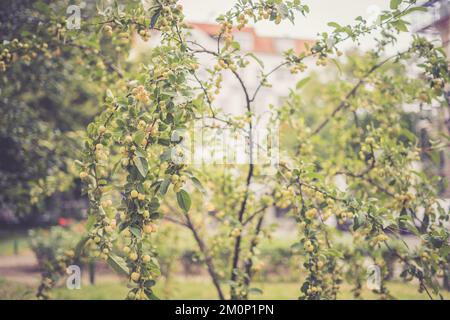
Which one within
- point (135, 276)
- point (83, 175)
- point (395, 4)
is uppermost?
point (395, 4)

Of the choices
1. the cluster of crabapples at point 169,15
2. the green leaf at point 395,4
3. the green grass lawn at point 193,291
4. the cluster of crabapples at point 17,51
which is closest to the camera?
the cluster of crabapples at point 169,15

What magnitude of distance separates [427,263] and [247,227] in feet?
4.02

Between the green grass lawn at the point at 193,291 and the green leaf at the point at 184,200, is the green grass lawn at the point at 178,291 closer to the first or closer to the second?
the green grass lawn at the point at 193,291

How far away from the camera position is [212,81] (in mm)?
2357

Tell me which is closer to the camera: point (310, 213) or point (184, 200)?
point (184, 200)

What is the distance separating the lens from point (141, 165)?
1.65 meters

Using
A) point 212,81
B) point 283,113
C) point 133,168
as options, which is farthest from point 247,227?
point 133,168

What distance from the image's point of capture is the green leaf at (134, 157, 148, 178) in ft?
5.36

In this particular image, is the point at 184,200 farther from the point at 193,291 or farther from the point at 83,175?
the point at 193,291

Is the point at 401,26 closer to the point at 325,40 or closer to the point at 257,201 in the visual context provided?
the point at 325,40

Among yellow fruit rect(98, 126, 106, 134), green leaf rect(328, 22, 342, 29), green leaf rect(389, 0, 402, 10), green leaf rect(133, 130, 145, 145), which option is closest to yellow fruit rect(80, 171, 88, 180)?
yellow fruit rect(98, 126, 106, 134)

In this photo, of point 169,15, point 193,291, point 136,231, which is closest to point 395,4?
point 169,15

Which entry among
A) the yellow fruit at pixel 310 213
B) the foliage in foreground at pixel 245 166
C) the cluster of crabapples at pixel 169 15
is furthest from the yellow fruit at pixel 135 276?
the cluster of crabapples at pixel 169 15

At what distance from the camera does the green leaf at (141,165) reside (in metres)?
1.63
